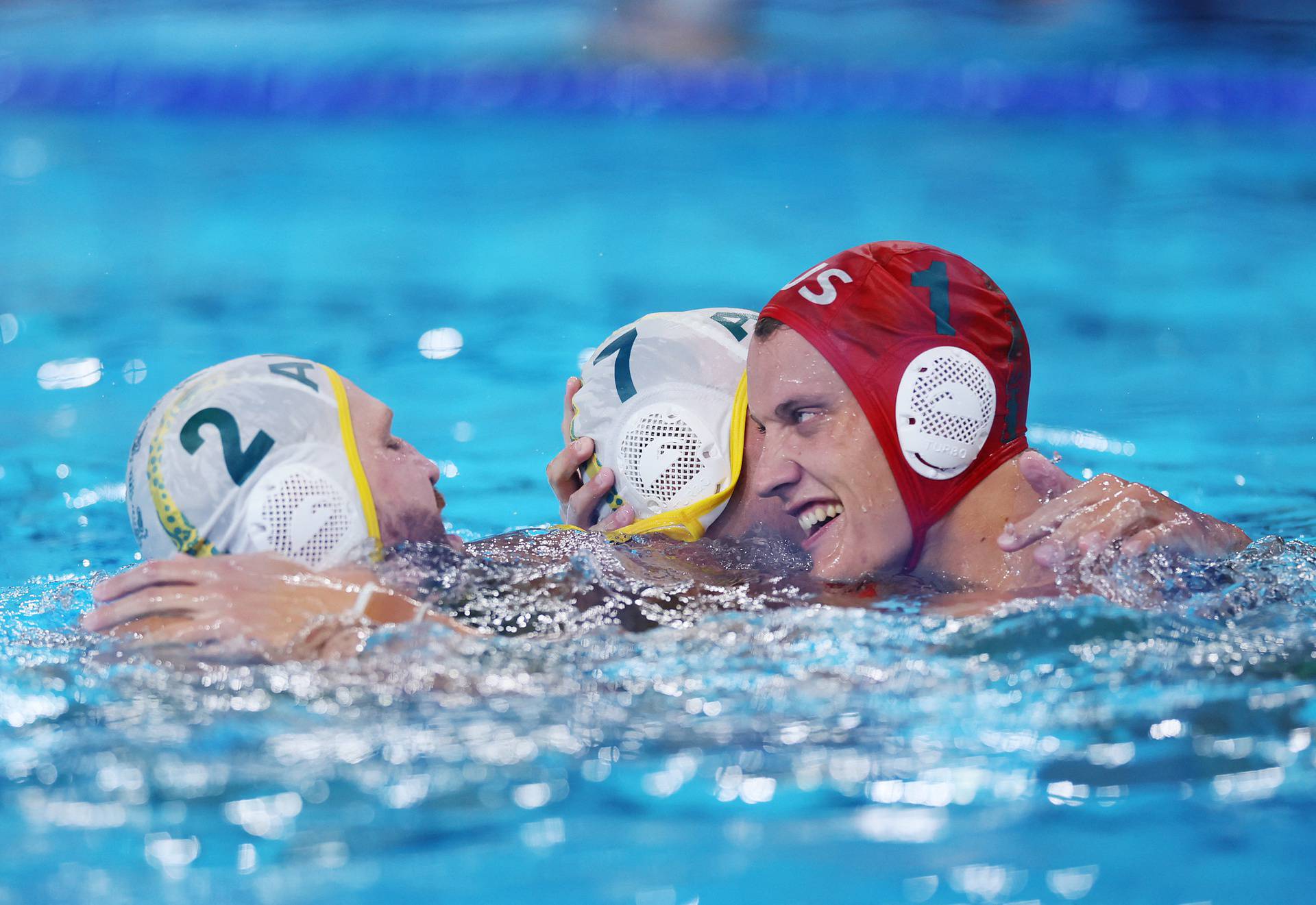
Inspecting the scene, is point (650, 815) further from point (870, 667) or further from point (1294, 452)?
point (1294, 452)

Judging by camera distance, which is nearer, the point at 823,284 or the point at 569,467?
the point at 823,284

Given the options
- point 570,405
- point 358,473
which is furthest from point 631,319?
point 358,473

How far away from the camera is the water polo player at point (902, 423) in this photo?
3527 millimetres

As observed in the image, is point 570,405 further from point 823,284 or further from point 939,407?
point 939,407

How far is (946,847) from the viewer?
8.09 feet

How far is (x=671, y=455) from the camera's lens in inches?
151

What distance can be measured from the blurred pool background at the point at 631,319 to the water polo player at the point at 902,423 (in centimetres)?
48

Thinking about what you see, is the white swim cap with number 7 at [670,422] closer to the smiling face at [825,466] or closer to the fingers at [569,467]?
the fingers at [569,467]

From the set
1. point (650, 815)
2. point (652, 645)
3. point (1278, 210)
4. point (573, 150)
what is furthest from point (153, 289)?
point (1278, 210)

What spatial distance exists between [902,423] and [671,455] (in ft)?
2.19

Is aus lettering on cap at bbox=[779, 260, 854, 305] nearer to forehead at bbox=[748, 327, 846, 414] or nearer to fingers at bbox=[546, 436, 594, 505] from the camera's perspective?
forehead at bbox=[748, 327, 846, 414]

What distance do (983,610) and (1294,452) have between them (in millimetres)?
2956

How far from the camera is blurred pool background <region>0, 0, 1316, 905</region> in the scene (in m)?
2.50

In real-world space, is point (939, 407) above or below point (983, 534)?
above
